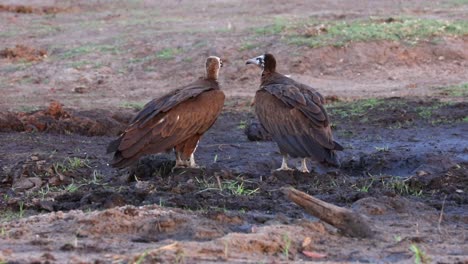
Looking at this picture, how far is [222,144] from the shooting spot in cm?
1015

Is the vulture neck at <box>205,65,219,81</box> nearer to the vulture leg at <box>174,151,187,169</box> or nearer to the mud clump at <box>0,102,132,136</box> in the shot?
the vulture leg at <box>174,151,187,169</box>

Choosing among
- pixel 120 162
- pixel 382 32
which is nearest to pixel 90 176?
pixel 120 162

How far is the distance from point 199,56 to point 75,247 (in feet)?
35.4

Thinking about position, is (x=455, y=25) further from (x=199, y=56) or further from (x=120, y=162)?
(x=120, y=162)

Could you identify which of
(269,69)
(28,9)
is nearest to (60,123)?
(269,69)

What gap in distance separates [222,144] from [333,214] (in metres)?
4.48

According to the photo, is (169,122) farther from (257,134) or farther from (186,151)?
(257,134)

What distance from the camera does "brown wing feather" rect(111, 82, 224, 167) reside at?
8.38 metres

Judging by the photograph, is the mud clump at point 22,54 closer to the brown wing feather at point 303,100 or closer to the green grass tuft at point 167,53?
the green grass tuft at point 167,53

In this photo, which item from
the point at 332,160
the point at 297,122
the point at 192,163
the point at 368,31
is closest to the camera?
the point at 332,160

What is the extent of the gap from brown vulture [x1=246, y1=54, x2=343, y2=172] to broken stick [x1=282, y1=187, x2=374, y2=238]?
8.32 ft

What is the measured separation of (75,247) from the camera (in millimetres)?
5363

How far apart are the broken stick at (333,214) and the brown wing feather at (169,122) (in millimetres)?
2811

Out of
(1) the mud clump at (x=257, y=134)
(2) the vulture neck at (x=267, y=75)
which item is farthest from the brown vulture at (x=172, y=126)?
(1) the mud clump at (x=257, y=134)
